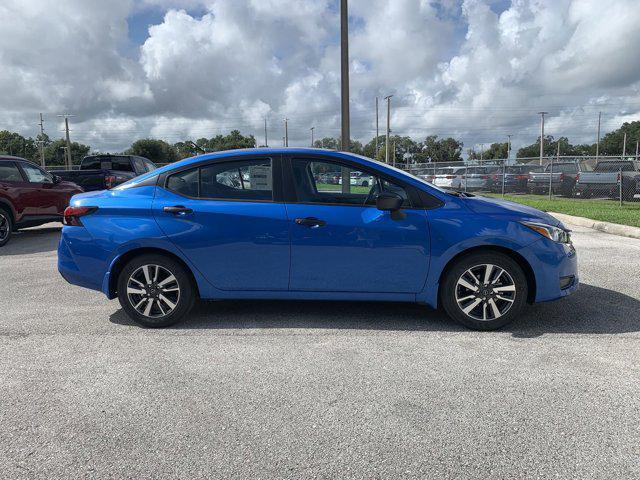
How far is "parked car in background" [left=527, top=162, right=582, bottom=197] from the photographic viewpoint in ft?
67.5

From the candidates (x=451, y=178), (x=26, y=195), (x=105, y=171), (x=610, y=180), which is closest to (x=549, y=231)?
(x=26, y=195)

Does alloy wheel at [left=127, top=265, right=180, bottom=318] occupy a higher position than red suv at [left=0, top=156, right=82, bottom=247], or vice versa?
red suv at [left=0, top=156, right=82, bottom=247]

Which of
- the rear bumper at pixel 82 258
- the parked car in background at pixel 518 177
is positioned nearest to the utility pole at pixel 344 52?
the rear bumper at pixel 82 258

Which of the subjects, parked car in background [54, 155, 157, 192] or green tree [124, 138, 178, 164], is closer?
parked car in background [54, 155, 157, 192]

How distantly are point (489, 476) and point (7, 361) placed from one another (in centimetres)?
344

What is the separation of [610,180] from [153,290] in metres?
18.7

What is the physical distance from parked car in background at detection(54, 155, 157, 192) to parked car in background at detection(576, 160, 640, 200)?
627 inches

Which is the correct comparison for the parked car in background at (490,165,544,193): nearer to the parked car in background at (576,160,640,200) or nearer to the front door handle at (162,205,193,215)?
the parked car in background at (576,160,640,200)

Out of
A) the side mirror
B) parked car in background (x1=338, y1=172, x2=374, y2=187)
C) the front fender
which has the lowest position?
the front fender

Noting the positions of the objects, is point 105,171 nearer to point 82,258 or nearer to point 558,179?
point 82,258

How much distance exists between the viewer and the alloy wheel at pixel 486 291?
416cm

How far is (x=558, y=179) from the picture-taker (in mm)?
20750

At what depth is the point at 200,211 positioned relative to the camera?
14.0 feet

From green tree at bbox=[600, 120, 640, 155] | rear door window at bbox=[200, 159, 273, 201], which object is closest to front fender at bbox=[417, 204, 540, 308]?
rear door window at bbox=[200, 159, 273, 201]
